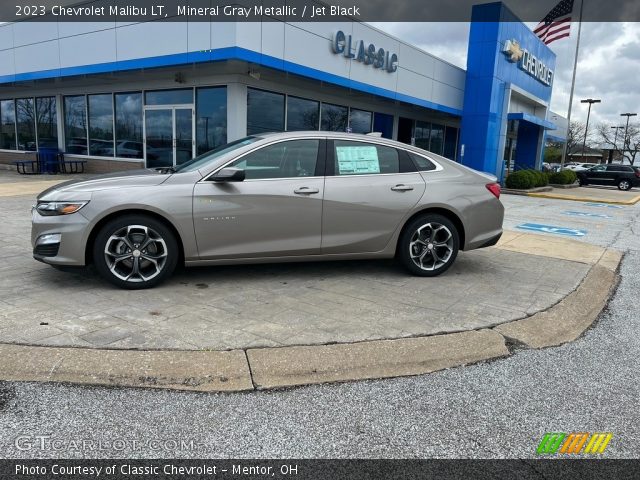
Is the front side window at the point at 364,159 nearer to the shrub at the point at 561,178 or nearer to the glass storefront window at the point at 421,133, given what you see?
the glass storefront window at the point at 421,133

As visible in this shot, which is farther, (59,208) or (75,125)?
(75,125)

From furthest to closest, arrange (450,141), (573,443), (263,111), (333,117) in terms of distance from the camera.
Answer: (450,141)
(333,117)
(263,111)
(573,443)

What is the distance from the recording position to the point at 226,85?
13492 mm

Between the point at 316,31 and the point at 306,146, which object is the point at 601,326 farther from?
the point at 316,31

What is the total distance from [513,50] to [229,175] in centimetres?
2198

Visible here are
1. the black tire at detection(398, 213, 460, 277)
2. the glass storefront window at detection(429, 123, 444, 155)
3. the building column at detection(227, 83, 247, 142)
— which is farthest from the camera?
the glass storefront window at detection(429, 123, 444, 155)

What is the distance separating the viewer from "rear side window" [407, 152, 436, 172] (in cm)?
555

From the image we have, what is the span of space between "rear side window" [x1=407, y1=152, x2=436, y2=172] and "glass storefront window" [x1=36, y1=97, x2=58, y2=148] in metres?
17.8

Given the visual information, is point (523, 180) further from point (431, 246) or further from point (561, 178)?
point (431, 246)

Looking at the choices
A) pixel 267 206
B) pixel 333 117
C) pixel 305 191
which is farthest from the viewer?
pixel 333 117

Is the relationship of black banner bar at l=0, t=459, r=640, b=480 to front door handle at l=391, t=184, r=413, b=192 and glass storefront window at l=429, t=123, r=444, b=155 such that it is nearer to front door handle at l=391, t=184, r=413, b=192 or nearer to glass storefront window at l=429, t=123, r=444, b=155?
front door handle at l=391, t=184, r=413, b=192

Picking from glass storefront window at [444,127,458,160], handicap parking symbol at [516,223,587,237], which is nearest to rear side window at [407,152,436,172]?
handicap parking symbol at [516,223,587,237]

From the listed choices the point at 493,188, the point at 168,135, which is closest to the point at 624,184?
the point at 168,135

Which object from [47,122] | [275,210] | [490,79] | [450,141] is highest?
[490,79]
